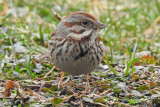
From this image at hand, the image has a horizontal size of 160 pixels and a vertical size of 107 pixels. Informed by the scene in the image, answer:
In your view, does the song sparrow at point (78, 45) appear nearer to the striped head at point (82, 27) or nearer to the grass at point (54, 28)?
the striped head at point (82, 27)

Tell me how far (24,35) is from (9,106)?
2840 millimetres

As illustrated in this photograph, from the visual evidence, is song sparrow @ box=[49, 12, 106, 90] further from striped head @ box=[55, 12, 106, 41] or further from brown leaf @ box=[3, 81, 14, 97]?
brown leaf @ box=[3, 81, 14, 97]

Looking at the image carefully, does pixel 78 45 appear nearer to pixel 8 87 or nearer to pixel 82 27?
pixel 82 27

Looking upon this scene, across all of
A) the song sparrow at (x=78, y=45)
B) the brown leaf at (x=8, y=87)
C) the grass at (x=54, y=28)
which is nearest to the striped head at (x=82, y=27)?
the song sparrow at (x=78, y=45)

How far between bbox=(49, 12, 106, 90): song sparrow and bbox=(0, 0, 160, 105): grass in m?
0.61

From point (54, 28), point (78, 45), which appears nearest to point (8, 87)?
point (78, 45)

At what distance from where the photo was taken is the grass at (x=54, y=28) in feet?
16.5

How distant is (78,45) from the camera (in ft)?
13.2

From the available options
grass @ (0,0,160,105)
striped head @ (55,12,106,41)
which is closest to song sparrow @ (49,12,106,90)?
striped head @ (55,12,106,41)

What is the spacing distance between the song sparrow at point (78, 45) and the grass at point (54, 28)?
609mm

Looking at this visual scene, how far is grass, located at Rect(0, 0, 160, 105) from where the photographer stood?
5.02m

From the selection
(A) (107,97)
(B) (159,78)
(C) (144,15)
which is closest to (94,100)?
(A) (107,97)

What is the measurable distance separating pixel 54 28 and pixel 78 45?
8.05ft

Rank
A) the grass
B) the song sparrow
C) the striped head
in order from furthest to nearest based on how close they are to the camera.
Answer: the grass < the striped head < the song sparrow
